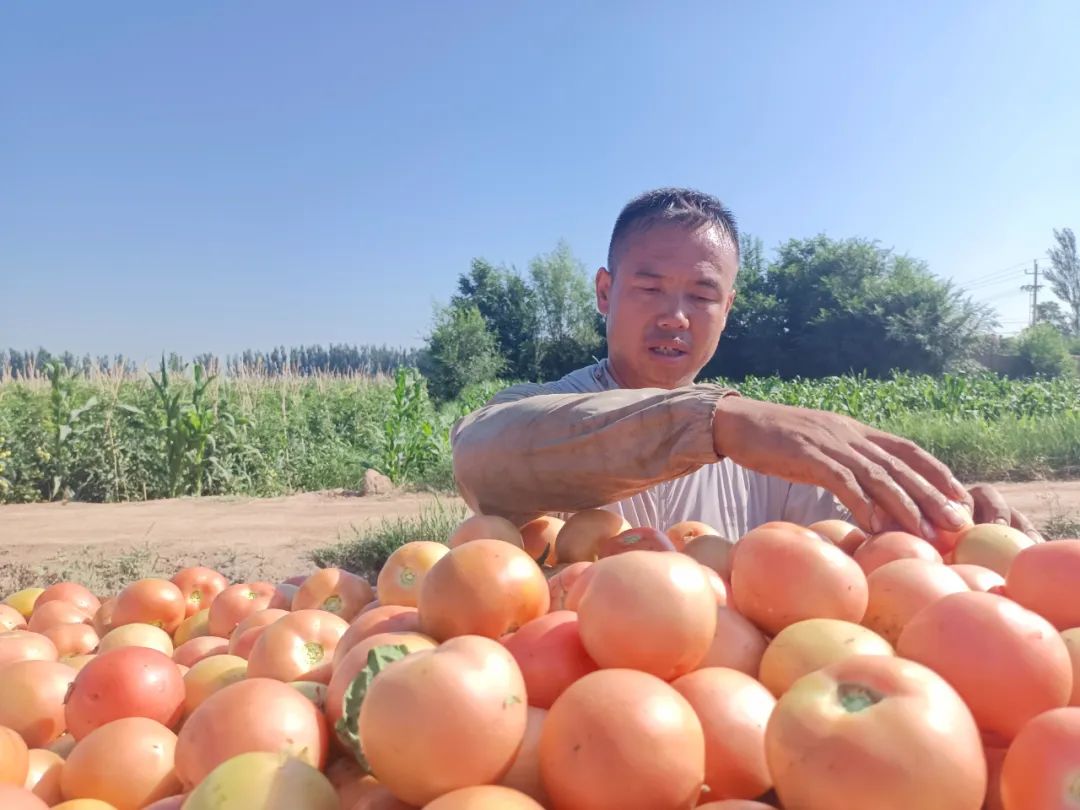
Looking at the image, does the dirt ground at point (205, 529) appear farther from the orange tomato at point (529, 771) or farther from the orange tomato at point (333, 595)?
the orange tomato at point (529, 771)

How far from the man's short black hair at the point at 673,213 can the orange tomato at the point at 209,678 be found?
1.92 metres

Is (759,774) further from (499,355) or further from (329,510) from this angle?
(499,355)

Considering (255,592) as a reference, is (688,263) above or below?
above

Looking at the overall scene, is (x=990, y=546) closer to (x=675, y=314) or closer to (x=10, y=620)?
(x=675, y=314)

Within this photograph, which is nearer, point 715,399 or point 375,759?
point 375,759

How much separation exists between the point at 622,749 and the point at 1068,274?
69.6 metres

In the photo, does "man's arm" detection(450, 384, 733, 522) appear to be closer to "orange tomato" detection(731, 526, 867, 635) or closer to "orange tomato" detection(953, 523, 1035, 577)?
"orange tomato" detection(731, 526, 867, 635)

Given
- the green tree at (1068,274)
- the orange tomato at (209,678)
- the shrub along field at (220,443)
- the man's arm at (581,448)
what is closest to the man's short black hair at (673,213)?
the man's arm at (581,448)

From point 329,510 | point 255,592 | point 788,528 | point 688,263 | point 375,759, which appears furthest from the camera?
point 329,510

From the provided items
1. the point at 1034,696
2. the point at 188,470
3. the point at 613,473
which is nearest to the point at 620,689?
the point at 1034,696

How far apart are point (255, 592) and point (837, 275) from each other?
46.2 meters

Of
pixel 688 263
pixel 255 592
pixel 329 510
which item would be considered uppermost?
pixel 688 263

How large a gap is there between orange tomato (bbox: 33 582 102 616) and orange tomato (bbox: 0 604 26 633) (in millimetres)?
61

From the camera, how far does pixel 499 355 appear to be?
1721 inches
